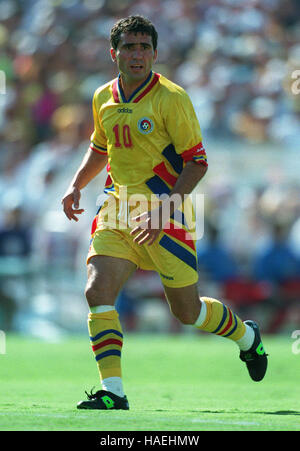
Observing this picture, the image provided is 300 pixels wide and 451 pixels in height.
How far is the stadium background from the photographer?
1206cm

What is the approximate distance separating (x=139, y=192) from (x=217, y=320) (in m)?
1.04

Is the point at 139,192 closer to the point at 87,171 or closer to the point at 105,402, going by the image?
the point at 87,171

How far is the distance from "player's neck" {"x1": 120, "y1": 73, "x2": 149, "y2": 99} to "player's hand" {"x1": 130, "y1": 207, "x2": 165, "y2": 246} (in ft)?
2.49

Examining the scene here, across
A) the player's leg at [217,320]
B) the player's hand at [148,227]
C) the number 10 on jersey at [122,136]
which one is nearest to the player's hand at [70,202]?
the number 10 on jersey at [122,136]

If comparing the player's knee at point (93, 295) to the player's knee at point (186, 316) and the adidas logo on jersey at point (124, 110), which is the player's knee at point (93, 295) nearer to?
the player's knee at point (186, 316)

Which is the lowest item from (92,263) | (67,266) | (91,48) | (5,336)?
(92,263)

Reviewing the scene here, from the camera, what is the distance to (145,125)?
5855 mm

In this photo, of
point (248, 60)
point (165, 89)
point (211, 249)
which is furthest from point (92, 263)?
point (248, 60)

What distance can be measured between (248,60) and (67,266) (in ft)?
14.1

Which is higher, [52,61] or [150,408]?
[52,61]

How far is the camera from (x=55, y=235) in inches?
498

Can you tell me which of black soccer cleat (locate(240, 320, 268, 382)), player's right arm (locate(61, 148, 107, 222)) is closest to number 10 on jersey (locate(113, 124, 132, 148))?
player's right arm (locate(61, 148, 107, 222))

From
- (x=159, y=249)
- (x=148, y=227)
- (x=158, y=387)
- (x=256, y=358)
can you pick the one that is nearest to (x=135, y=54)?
(x=148, y=227)

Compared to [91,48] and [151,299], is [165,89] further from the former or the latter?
[91,48]
